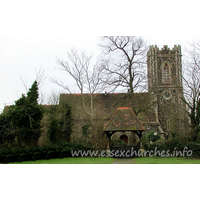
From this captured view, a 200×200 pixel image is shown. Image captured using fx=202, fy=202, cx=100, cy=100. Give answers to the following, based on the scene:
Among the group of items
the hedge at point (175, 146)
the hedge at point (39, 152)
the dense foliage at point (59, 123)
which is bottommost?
the hedge at point (39, 152)

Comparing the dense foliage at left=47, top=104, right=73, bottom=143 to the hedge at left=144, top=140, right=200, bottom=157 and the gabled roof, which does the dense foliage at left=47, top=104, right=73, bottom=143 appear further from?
the hedge at left=144, top=140, right=200, bottom=157

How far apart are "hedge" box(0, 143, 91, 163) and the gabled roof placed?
313 cm

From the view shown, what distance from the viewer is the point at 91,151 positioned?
16.4 metres

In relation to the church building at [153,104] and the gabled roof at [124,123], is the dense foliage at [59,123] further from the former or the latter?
the gabled roof at [124,123]

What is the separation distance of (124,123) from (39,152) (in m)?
6.55

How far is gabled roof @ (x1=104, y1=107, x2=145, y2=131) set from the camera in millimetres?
14672

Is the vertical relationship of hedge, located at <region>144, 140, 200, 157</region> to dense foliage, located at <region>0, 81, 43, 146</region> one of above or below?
below

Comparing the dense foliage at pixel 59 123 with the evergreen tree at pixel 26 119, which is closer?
the evergreen tree at pixel 26 119

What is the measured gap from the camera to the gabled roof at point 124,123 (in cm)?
1467

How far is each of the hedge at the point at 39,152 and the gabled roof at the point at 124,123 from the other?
3.13m

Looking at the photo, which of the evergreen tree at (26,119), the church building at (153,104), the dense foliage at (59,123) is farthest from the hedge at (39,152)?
the church building at (153,104)

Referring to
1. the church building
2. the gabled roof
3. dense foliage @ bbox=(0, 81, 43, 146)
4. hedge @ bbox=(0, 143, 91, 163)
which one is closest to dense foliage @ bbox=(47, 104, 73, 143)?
hedge @ bbox=(0, 143, 91, 163)

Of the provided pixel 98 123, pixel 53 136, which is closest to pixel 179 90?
pixel 98 123

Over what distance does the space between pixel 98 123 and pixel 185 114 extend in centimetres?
745
